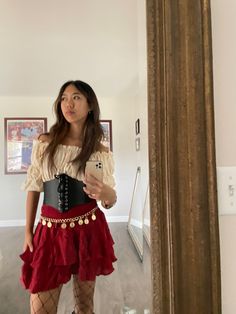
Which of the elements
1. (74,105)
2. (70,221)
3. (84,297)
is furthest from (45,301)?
(74,105)

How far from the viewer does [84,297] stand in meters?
0.87

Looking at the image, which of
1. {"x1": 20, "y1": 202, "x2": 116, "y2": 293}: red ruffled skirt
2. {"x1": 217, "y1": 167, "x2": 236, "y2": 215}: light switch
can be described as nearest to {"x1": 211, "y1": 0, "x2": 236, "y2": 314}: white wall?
{"x1": 217, "y1": 167, "x2": 236, "y2": 215}: light switch

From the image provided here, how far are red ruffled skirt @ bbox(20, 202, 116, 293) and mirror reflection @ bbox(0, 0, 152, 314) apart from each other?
6 cm

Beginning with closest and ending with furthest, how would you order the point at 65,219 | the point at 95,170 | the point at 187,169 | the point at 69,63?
the point at 187,169
the point at 95,170
the point at 65,219
the point at 69,63

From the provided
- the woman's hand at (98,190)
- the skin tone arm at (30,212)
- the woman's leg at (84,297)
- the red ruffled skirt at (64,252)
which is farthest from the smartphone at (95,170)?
the woman's leg at (84,297)

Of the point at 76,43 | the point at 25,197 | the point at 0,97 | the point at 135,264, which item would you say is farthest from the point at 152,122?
the point at 76,43

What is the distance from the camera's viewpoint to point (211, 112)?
42 cm

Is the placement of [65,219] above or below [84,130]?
below

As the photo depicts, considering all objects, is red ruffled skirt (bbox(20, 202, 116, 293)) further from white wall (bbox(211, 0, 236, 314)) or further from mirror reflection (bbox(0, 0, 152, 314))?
white wall (bbox(211, 0, 236, 314))

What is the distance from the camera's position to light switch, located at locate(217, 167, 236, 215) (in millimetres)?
437

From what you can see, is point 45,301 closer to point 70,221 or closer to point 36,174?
point 70,221

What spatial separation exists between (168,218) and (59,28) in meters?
1.24

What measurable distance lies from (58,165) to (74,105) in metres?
0.24

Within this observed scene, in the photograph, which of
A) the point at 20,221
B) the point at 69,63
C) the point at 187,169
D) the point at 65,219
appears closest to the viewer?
the point at 187,169
